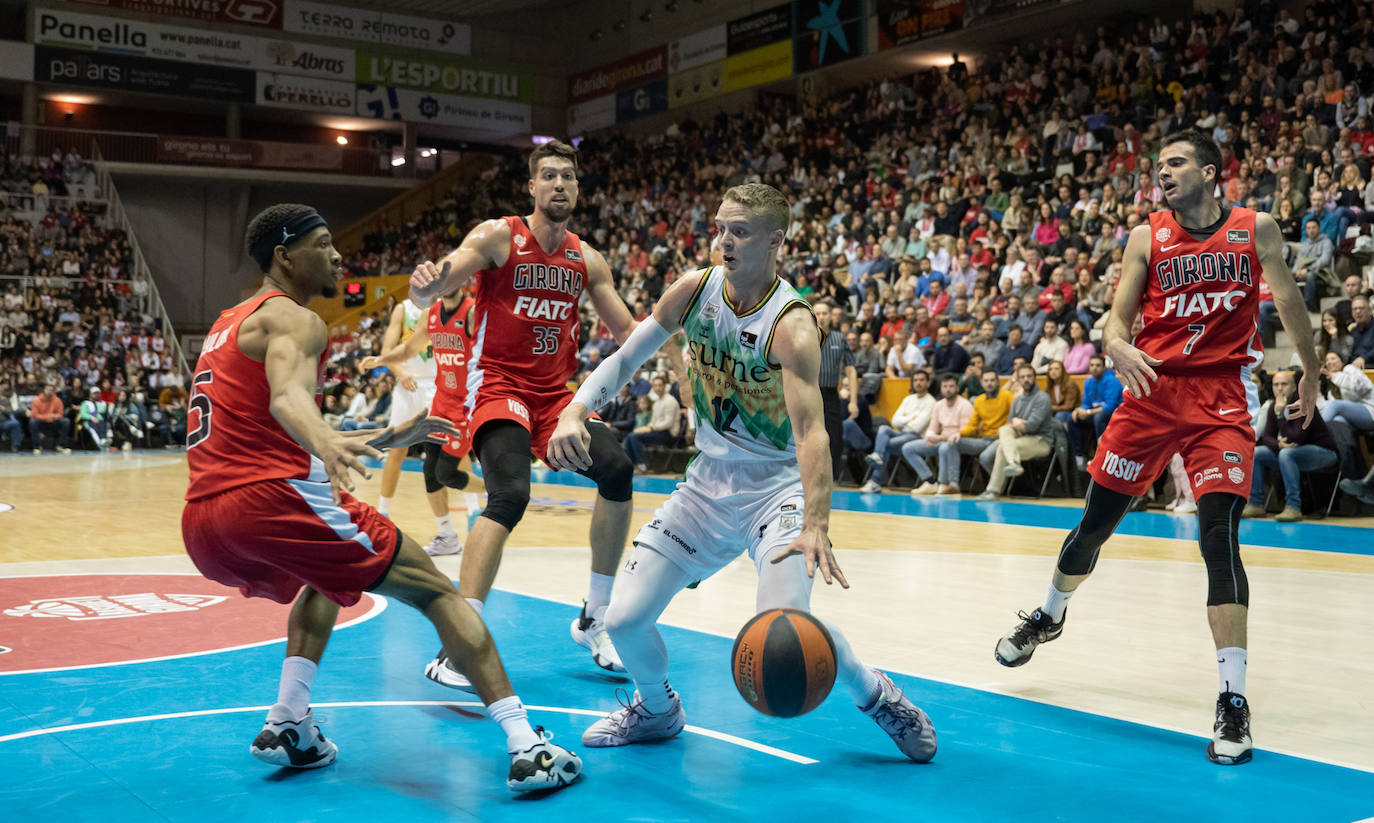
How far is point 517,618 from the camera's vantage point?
6281 millimetres

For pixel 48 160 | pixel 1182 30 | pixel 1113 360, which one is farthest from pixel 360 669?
pixel 48 160

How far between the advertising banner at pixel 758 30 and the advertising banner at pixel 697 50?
0.35 m

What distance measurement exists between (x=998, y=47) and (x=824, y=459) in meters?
23.3

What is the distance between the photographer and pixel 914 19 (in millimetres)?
24125

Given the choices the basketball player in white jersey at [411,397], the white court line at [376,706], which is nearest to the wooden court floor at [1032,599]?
the basketball player in white jersey at [411,397]

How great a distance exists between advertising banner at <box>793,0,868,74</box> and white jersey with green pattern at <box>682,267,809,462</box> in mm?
22643

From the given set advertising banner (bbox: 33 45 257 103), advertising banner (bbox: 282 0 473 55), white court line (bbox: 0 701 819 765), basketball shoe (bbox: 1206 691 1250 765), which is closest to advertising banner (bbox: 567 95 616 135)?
advertising banner (bbox: 282 0 473 55)

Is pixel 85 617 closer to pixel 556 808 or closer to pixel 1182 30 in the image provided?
pixel 556 808

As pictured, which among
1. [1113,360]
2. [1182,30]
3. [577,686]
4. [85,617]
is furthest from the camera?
[1182,30]

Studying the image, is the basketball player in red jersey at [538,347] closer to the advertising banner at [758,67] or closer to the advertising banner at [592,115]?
the advertising banner at [758,67]

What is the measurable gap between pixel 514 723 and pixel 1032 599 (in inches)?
163

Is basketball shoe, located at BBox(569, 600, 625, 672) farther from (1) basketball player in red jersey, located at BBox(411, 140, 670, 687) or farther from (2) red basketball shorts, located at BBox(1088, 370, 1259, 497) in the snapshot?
(2) red basketball shorts, located at BBox(1088, 370, 1259, 497)

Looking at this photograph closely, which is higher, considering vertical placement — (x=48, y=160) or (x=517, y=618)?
(x=48, y=160)

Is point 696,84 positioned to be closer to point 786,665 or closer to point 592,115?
point 592,115
